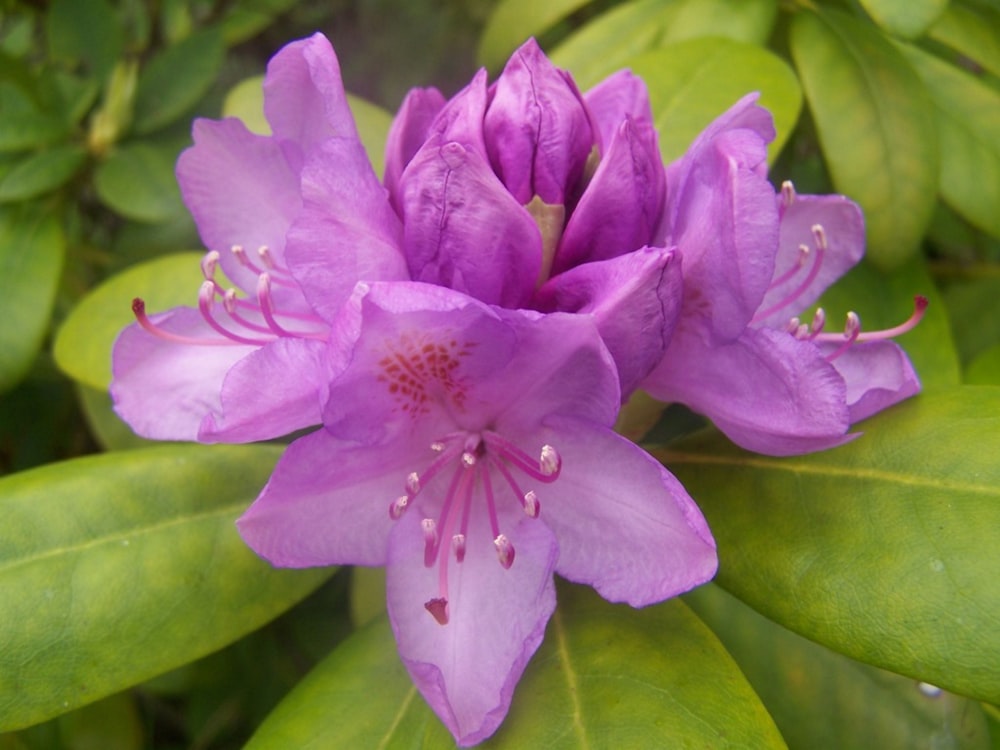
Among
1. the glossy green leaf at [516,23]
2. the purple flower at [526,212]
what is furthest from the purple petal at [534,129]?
the glossy green leaf at [516,23]

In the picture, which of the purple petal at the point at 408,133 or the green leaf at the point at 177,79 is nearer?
the purple petal at the point at 408,133

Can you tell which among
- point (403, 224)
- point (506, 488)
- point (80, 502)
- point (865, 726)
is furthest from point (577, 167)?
point (865, 726)

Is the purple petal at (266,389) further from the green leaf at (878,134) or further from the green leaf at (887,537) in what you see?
the green leaf at (878,134)

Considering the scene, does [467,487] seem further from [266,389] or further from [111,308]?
[111,308]

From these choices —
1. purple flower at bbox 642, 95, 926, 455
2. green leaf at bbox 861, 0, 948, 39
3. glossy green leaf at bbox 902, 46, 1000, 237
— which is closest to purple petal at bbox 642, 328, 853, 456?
purple flower at bbox 642, 95, 926, 455

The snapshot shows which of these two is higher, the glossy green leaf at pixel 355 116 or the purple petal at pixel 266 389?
the purple petal at pixel 266 389

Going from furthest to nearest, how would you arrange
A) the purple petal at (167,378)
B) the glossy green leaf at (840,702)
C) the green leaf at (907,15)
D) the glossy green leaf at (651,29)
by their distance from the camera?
the glossy green leaf at (651,29), the green leaf at (907,15), the glossy green leaf at (840,702), the purple petal at (167,378)

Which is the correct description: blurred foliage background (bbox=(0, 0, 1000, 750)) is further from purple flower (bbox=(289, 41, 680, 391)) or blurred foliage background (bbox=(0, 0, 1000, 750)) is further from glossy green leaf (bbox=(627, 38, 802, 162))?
purple flower (bbox=(289, 41, 680, 391))
